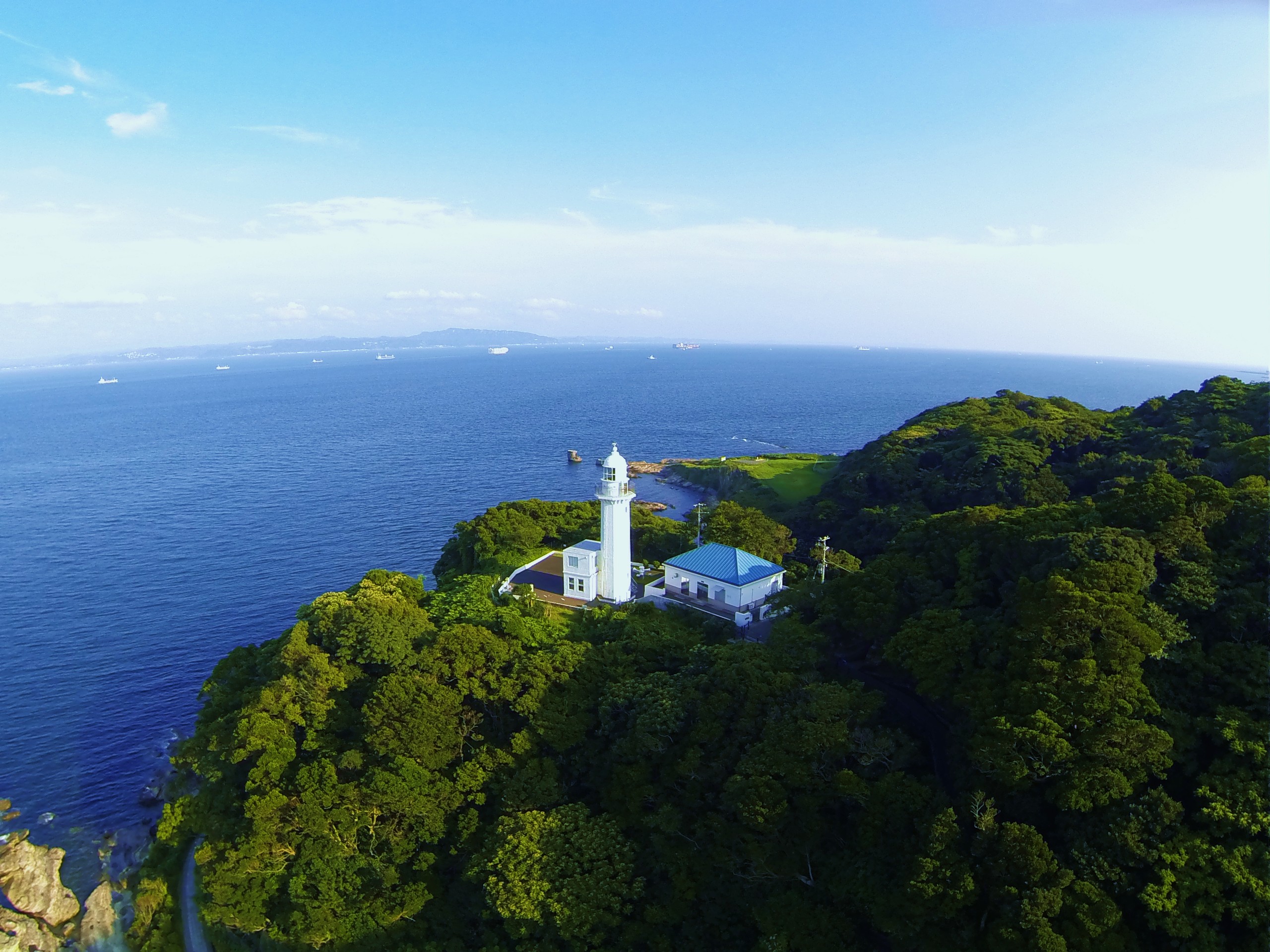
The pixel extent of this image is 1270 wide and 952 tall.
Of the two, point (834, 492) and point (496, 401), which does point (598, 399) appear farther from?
point (834, 492)

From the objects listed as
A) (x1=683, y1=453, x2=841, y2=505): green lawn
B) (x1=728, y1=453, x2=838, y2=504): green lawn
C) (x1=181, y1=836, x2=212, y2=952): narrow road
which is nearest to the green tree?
(x1=683, y1=453, x2=841, y2=505): green lawn

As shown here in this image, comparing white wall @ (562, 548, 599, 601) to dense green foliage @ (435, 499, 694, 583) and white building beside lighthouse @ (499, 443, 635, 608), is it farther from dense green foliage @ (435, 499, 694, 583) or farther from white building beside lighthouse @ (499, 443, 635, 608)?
dense green foliage @ (435, 499, 694, 583)

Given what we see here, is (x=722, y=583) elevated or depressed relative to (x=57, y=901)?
elevated

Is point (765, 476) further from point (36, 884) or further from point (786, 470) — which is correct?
point (36, 884)

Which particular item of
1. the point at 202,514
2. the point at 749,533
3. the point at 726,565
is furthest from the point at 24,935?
the point at 202,514

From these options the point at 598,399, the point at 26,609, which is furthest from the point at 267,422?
the point at 26,609
